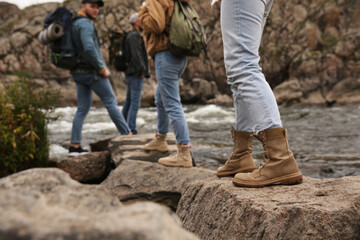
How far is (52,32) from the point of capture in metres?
Result: 4.43

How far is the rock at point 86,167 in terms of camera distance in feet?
14.4

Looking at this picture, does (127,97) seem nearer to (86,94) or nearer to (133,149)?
(86,94)

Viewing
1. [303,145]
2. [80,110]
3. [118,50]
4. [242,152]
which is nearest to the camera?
[242,152]

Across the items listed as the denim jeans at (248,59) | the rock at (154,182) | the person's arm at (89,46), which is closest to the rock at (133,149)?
the rock at (154,182)

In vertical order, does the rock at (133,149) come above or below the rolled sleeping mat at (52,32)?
below

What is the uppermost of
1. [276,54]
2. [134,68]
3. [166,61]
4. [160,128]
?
[166,61]

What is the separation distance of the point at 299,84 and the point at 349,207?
22991 mm

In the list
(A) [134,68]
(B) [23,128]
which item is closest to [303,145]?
(A) [134,68]

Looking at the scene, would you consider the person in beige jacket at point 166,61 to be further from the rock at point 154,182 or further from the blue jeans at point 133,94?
the blue jeans at point 133,94

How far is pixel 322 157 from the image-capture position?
5.72 meters

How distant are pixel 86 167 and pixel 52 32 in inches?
72.6

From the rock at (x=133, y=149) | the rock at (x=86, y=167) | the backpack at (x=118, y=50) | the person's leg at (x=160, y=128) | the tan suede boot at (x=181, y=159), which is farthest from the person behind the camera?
the backpack at (x=118, y=50)

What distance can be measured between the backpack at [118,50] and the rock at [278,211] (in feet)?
13.8

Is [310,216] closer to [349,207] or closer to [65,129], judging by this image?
[349,207]
